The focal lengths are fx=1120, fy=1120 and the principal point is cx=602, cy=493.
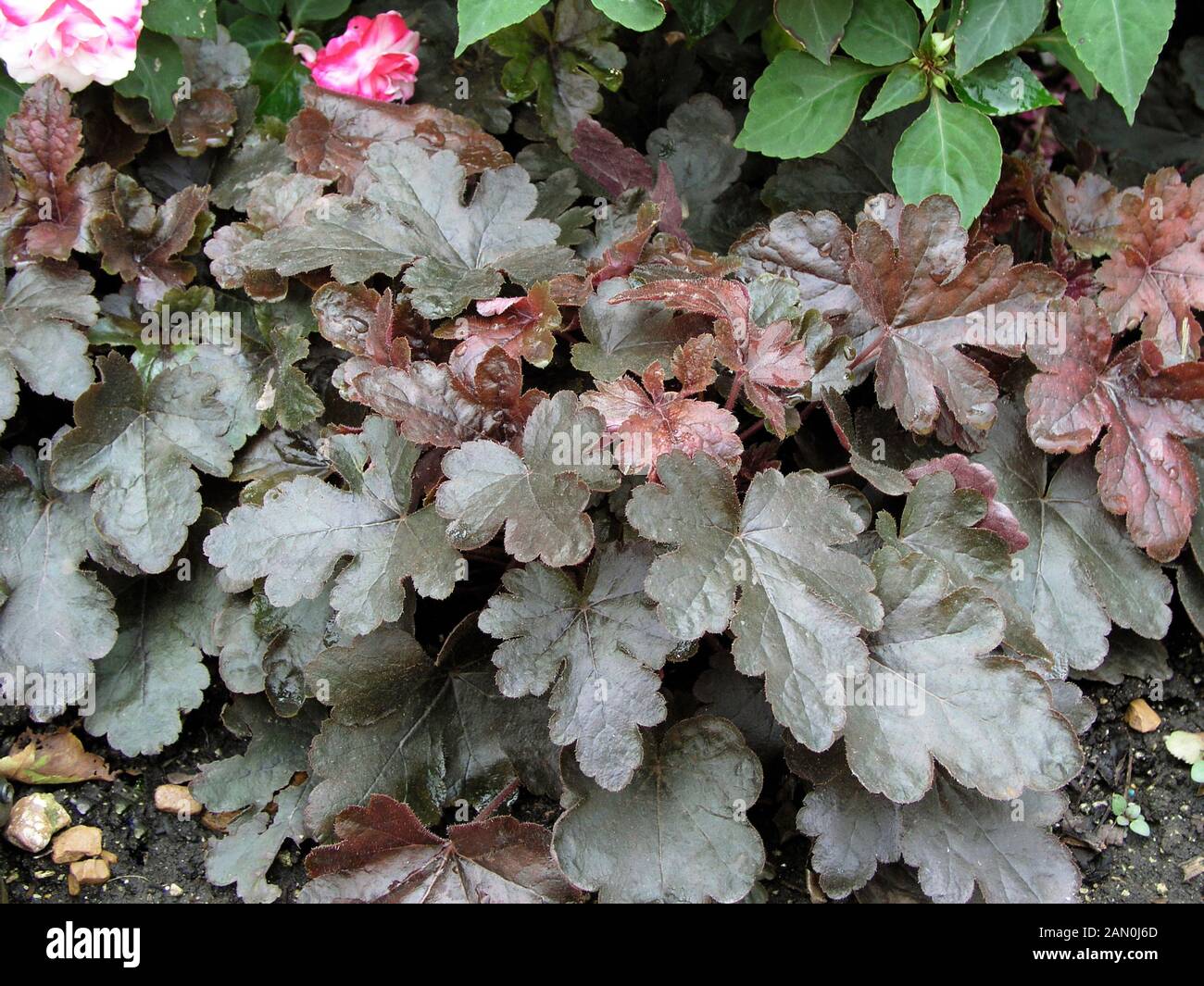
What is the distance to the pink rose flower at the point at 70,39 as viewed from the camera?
77.5 inches

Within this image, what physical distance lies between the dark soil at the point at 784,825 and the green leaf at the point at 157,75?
1.18 metres

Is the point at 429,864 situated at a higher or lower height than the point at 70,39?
lower

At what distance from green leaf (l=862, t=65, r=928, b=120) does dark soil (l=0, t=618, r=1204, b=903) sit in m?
1.11

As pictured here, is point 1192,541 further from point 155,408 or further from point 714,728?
point 155,408

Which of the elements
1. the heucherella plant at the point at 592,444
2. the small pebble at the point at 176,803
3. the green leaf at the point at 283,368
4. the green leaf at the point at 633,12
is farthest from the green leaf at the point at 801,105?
the small pebble at the point at 176,803

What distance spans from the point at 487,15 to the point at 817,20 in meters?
0.61

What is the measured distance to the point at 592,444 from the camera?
1.57 metres

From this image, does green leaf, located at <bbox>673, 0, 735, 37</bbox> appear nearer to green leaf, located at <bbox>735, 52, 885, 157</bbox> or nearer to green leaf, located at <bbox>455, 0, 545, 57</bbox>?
green leaf, located at <bbox>735, 52, 885, 157</bbox>

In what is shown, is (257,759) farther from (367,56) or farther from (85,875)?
(367,56)

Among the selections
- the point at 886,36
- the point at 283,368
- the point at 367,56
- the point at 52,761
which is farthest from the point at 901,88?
the point at 52,761

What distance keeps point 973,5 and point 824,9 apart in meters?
0.26

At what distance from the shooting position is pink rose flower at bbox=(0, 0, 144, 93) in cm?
197

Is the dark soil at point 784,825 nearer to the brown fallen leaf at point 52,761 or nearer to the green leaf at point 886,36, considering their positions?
the brown fallen leaf at point 52,761

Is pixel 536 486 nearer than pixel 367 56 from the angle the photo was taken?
Yes
